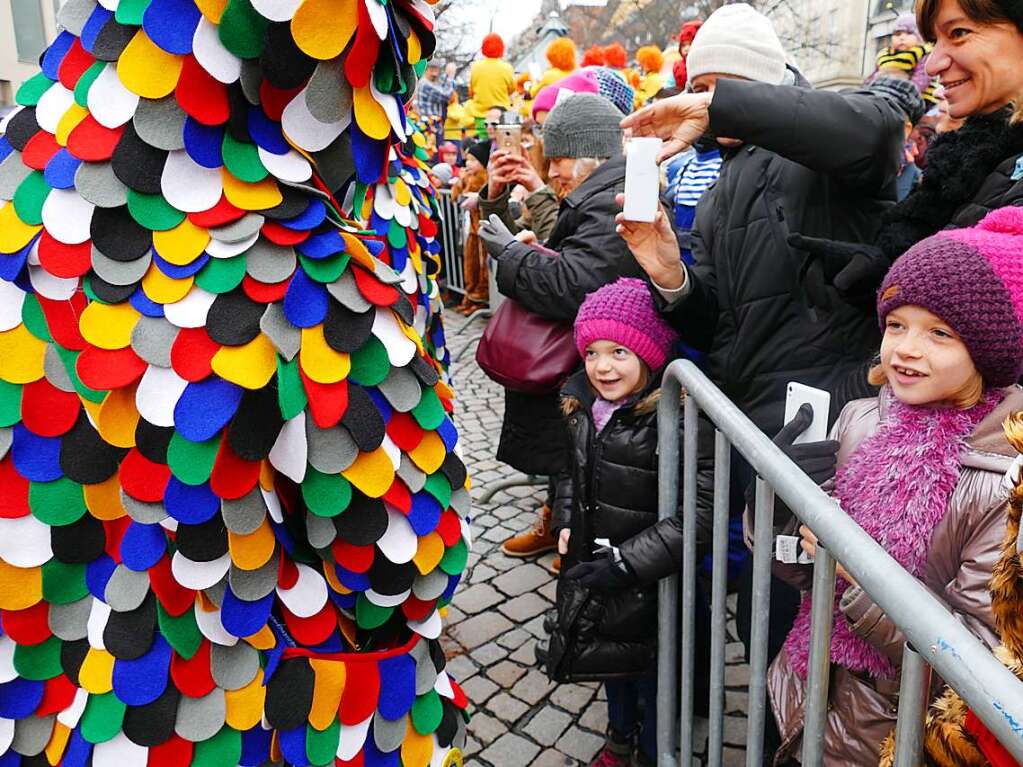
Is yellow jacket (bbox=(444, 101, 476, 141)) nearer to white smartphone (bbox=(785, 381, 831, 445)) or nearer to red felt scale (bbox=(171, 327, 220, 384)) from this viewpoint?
white smartphone (bbox=(785, 381, 831, 445))

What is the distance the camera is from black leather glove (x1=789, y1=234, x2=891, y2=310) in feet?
5.53

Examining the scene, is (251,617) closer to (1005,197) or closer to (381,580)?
(381,580)

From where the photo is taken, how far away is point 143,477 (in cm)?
102

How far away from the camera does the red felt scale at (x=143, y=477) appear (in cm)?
102

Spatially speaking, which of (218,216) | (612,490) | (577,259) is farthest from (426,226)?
(218,216)

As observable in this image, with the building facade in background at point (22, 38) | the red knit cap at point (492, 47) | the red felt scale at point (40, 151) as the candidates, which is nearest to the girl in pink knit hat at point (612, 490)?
the red felt scale at point (40, 151)

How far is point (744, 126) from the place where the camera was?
5.87 ft

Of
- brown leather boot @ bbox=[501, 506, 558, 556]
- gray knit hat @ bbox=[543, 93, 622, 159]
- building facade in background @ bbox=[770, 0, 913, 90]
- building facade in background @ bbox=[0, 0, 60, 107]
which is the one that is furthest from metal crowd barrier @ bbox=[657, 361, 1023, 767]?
building facade in background @ bbox=[0, 0, 60, 107]

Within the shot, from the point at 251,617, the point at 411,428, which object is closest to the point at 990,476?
the point at 411,428

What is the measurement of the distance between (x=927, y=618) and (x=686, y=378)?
0.90 meters

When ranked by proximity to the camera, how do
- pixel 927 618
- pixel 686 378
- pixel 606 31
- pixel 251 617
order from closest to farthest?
pixel 927 618 → pixel 251 617 → pixel 686 378 → pixel 606 31

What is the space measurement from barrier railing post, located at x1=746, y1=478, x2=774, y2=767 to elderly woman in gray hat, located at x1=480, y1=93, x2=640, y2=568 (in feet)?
A: 4.25

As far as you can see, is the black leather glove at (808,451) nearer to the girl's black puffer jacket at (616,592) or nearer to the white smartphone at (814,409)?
the white smartphone at (814,409)

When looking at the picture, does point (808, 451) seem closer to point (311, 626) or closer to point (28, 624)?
point (311, 626)
